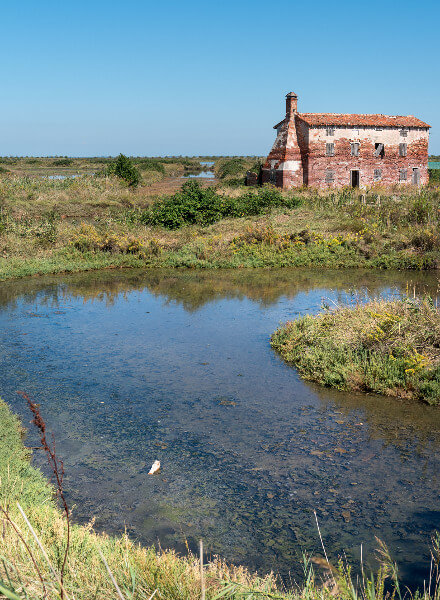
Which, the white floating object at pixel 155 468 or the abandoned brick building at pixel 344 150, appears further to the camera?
the abandoned brick building at pixel 344 150

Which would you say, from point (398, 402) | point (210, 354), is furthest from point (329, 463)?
point (210, 354)

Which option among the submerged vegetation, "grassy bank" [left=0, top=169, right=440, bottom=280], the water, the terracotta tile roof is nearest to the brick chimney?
the terracotta tile roof

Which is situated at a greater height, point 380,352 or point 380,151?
point 380,151

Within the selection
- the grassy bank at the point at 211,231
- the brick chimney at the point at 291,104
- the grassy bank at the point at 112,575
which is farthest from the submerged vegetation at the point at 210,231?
the grassy bank at the point at 112,575

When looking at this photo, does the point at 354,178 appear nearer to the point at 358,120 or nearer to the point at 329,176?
the point at 329,176

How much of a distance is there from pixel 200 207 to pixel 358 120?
58.8 ft

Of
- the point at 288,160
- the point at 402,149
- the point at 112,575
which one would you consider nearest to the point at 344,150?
the point at 288,160

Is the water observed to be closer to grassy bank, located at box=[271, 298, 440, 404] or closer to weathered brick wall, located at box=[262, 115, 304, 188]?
grassy bank, located at box=[271, 298, 440, 404]

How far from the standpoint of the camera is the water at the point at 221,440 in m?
5.20

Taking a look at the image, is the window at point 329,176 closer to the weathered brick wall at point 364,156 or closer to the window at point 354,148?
the weathered brick wall at point 364,156

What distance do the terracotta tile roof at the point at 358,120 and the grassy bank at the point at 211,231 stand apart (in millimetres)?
10665

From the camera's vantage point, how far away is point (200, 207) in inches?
996

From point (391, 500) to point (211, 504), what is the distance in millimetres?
1896

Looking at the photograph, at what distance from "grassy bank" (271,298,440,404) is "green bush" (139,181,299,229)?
15.6 metres
